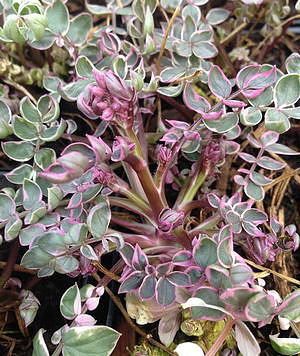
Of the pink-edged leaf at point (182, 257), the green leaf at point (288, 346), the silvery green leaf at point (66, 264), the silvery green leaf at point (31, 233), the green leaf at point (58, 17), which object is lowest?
the green leaf at point (288, 346)

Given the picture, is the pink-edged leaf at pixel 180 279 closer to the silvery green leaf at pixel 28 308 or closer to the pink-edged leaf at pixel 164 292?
the pink-edged leaf at pixel 164 292

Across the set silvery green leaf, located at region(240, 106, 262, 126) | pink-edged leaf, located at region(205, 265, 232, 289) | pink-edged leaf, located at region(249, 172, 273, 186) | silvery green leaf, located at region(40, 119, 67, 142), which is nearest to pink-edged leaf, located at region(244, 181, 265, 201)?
pink-edged leaf, located at region(249, 172, 273, 186)

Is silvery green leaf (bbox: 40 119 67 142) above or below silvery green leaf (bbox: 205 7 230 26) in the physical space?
above

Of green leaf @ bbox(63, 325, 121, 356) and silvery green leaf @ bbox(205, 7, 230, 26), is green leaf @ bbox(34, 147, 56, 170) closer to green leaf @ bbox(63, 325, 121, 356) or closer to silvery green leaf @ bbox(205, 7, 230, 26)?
green leaf @ bbox(63, 325, 121, 356)

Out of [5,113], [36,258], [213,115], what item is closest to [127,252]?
[36,258]

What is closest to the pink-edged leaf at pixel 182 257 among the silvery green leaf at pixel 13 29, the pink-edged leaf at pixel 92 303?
the pink-edged leaf at pixel 92 303

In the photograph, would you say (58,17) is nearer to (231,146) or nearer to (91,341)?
(231,146)

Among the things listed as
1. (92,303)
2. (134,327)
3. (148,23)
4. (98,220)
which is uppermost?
(148,23)
